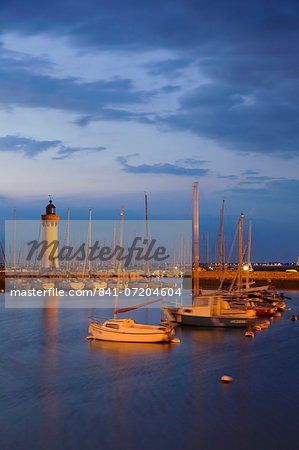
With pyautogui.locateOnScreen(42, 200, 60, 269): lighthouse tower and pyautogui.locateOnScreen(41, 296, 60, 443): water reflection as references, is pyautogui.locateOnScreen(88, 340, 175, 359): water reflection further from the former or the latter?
pyautogui.locateOnScreen(42, 200, 60, 269): lighthouse tower

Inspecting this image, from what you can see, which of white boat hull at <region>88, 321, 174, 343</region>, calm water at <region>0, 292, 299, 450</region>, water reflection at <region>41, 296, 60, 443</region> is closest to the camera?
calm water at <region>0, 292, 299, 450</region>

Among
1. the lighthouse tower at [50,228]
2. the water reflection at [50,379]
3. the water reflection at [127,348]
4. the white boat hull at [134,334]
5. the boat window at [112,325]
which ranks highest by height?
the lighthouse tower at [50,228]

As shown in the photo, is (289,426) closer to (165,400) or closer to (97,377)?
(165,400)

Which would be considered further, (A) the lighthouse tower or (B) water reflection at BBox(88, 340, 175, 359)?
(A) the lighthouse tower

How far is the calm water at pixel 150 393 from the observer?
12.9 m

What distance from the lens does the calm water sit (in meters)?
12.9

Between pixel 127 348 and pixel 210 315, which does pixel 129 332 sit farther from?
pixel 210 315

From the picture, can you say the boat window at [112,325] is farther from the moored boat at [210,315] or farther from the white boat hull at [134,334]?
the moored boat at [210,315]

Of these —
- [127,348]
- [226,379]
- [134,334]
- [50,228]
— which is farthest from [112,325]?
[50,228]

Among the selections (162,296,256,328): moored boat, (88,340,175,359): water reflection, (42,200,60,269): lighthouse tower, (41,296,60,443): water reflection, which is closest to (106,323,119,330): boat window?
(88,340,175,359): water reflection

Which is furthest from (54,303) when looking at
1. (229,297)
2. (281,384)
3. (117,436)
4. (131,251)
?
(117,436)

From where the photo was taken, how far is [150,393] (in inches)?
668

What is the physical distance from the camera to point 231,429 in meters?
13.4

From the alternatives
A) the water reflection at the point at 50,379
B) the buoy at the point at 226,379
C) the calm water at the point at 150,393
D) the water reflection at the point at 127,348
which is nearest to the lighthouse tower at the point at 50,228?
the water reflection at the point at 50,379
